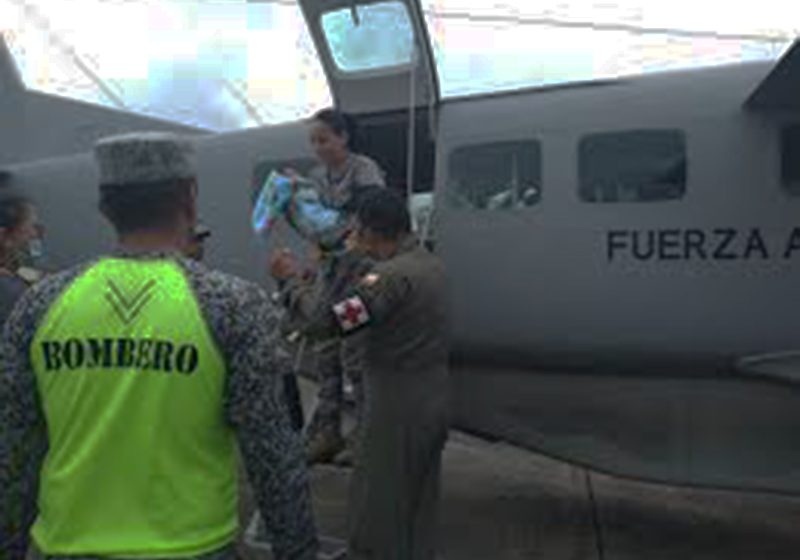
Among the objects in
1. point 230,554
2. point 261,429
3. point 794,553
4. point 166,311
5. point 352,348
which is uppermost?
point 166,311

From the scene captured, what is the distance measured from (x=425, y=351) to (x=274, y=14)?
13.4 ft

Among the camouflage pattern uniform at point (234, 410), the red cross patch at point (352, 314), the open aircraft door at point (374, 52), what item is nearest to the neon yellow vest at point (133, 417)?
the camouflage pattern uniform at point (234, 410)

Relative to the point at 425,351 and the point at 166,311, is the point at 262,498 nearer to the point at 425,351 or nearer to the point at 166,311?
the point at 166,311

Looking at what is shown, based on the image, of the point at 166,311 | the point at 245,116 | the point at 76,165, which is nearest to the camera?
the point at 166,311

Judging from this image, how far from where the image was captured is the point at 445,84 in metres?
6.45

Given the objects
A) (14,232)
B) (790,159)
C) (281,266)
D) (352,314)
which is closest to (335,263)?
(281,266)

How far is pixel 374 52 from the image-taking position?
6465 millimetres

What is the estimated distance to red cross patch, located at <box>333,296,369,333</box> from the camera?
451cm

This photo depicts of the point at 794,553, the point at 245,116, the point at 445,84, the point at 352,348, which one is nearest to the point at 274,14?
the point at 245,116

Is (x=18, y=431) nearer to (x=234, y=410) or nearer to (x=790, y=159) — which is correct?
(x=234, y=410)

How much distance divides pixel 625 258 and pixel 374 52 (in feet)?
6.04

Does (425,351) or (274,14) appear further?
(274,14)

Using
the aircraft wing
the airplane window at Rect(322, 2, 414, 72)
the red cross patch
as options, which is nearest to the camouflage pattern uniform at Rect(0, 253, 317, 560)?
the red cross patch

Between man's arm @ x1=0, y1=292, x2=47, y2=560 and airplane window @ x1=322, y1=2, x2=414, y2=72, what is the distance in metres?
4.19
